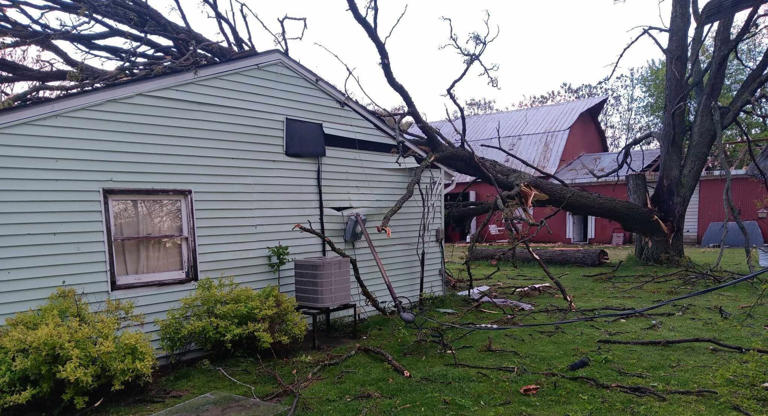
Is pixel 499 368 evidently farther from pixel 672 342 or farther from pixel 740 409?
pixel 672 342

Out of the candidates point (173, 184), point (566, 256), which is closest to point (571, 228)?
point (566, 256)

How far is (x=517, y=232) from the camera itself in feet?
25.5

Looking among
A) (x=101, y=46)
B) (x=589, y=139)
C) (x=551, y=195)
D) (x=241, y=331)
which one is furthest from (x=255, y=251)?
(x=589, y=139)

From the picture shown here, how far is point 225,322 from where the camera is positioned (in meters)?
5.19

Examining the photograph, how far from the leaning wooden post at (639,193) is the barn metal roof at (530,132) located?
26.0 feet

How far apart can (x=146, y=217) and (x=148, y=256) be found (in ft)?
1.49

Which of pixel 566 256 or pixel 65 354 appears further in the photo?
pixel 566 256

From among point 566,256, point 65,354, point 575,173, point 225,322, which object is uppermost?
point 575,173

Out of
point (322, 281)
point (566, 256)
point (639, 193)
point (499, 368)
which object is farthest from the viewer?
point (566, 256)

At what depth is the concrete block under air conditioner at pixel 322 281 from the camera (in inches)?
239

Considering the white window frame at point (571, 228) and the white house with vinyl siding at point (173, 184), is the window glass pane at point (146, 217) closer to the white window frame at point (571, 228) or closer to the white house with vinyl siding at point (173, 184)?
the white house with vinyl siding at point (173, 184)

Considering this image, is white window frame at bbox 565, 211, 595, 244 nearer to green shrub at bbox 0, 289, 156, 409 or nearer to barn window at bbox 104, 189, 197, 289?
barn window at bbox 104, 189, 197, 289

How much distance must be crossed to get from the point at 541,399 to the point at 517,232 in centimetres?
395

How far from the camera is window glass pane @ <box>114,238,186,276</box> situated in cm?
509
